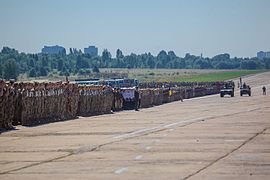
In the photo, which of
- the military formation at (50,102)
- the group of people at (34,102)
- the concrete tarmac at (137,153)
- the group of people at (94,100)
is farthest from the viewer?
the group of people at (94,100)

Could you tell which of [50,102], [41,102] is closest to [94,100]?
[50,102]

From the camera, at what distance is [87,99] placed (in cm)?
4200

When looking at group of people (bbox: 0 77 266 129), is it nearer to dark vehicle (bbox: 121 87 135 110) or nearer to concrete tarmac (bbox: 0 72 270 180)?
dark vehicle (bbox: 121 87 135 110)

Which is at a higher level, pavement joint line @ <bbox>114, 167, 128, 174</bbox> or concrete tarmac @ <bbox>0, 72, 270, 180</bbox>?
pavement joint line @ <bbox>114, 167, 128, 174</bbox>

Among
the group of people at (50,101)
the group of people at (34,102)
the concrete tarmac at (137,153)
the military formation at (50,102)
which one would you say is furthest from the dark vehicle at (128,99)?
the concrete tarmac at (137,153)

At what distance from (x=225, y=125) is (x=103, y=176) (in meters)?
16.8

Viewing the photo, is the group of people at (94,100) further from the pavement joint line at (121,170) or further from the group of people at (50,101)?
the pavement joint line at (121,170)

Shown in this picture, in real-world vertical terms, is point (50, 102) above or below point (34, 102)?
below

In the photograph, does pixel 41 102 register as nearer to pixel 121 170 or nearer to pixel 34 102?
pixel 34 102

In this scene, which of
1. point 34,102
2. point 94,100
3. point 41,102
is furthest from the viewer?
point 94,100

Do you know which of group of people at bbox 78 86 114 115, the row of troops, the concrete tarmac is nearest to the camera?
the concrete tarmac

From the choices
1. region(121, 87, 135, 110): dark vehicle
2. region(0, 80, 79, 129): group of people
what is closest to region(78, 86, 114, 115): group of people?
region(0, 80, 79, 129): group of people

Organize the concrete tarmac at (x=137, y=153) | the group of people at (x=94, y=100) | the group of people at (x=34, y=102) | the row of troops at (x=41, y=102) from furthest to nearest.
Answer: the group of people at (x=94, y=100), the row of troops at (x=41, y=102), the group of people at (x=34, y=102), the concrete tarmac at (x=137, y=153)

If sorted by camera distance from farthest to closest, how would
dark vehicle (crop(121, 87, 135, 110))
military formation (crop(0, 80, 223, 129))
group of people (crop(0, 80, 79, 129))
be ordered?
dark vehicle (crop(121, 87, 135, 110))
military formation (crop(0, 80, 223, 129))
group of people (crop(0, 80, 79, 129))
